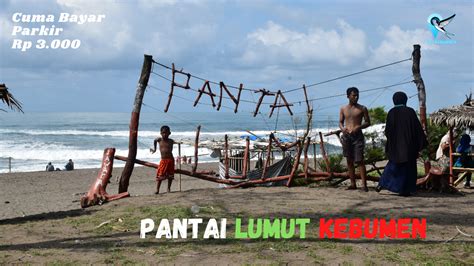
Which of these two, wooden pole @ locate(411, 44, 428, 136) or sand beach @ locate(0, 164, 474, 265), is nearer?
sand beach @ locate(0, 164, 474, 265)

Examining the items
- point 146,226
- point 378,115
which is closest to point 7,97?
point 146,226

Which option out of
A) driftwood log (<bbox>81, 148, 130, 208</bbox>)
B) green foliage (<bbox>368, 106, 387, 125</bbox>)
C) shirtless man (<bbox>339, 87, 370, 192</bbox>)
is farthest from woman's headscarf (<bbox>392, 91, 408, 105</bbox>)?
green foliage (<bbox>368, 106, 387, 125</bbox>)

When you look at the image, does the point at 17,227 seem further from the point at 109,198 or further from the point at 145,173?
the point at 145,173

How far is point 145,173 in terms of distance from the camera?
2427cm

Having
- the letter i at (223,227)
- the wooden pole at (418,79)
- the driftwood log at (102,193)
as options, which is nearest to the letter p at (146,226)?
the letter i at (223,227)

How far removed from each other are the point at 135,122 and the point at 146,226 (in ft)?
10.7

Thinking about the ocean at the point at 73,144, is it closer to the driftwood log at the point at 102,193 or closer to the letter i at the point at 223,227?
the driftwood log at the point at 102,193

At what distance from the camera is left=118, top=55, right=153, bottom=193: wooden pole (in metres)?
9.80

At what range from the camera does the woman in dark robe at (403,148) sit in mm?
8773

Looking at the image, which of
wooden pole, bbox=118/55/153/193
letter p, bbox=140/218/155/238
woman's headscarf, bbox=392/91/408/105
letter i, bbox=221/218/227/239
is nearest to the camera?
letter i, bbox=221/218/227/239

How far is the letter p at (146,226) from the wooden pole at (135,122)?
2.72 meters

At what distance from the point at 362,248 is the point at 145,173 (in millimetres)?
19218

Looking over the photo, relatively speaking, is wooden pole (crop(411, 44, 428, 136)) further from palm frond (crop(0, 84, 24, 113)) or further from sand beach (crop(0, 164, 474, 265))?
palm frond (crop(0, 84, 24, 113))

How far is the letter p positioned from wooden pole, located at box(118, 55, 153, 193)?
272cm
